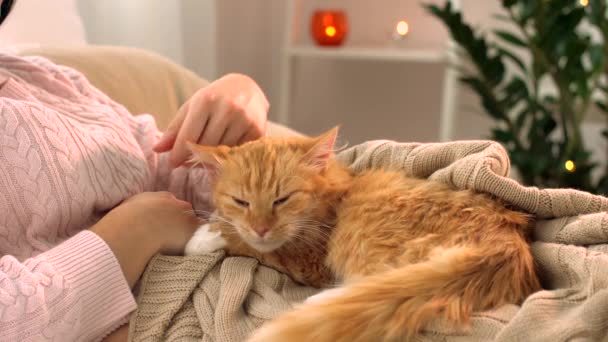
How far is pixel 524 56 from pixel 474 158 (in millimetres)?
2143

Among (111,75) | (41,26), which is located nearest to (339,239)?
(111,75)

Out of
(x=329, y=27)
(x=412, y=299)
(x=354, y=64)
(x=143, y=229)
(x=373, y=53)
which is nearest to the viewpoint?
(x=412, y=299)

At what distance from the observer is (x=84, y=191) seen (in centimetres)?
88

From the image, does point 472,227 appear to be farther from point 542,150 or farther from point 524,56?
point 524,56

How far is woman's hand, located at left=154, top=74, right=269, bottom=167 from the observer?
0.99m

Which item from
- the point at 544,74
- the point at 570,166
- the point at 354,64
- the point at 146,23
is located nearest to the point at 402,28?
the point at 354,64

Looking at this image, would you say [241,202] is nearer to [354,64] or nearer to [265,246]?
[265,246]

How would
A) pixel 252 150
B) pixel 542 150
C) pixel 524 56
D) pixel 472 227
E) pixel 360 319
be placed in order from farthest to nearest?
pixel 524 56 < pixel 542 150 < pixel 252 150 < pixel 472 227 < pixel 360 319

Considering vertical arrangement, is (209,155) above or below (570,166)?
above

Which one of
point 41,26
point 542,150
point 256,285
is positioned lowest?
point 542,150

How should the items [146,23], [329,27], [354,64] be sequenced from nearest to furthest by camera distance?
[146,23] < [329,27] < [354,64]

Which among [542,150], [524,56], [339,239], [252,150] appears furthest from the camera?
[524,56]

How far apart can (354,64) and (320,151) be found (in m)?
1.99

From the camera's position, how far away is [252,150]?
3.11 feet
